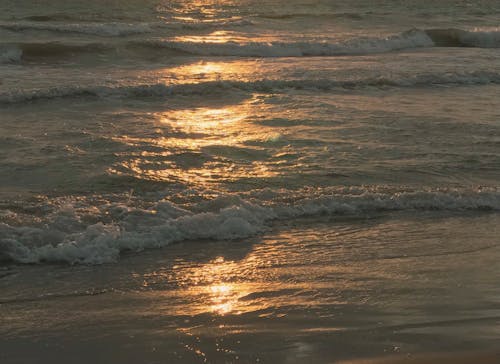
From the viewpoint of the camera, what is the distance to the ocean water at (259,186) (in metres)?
4.82

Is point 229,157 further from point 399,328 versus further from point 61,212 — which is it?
point 399,328

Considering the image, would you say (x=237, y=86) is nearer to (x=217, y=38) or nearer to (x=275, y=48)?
(x=275, y=48)

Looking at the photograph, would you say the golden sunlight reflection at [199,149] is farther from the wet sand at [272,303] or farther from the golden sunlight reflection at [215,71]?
the golden sunlight reflection at [215,71]

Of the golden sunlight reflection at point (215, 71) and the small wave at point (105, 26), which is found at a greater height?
the small wave at point (105, 26)

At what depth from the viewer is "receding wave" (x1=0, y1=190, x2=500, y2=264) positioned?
18.0ft

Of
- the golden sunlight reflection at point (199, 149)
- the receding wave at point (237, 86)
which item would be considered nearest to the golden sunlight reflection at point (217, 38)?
the receding wave at point (237, 86)

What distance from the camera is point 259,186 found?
727 cm

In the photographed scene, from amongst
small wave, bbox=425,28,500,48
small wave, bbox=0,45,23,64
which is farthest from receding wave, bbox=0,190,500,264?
small wave, bbox=425,28,500,48

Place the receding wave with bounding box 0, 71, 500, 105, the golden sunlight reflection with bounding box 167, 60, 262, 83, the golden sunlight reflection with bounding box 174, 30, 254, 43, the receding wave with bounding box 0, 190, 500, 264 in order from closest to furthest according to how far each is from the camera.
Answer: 1. the receding wave with bounding box 0, 190, 500, 264
2. the receding wave with bounding box 0, 71, 500, 105
3. the golden sunlight reflection with bounding box 167, 60, 262, 83
4. the golden sunlight reflection with bounding box 174, 30, 254, 43

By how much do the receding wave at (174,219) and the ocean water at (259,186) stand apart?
0.06 feet

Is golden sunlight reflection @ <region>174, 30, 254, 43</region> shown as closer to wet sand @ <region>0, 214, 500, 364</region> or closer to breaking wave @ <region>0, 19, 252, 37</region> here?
breaking wave @ <region>0, 19, 252, 37</region>

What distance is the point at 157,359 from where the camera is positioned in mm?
3809

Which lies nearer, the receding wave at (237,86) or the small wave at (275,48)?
the receding wave at (237,86)

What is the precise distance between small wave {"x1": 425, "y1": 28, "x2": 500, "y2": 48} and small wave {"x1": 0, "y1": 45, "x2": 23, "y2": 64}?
12.9 metres
